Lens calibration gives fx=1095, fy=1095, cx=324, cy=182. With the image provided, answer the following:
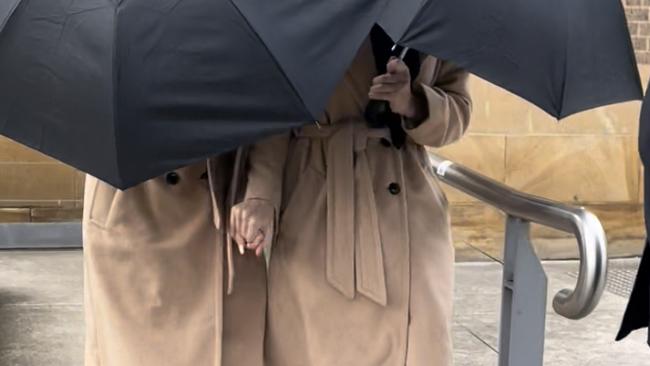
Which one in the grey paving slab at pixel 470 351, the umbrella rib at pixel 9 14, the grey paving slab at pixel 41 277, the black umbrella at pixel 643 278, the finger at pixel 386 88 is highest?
the umbrella rib at pixel 9 14

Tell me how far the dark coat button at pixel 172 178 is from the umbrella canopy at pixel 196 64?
367mm

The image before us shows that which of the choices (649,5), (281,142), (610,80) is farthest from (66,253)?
(610,80)

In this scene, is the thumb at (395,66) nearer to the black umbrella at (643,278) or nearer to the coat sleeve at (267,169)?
the coat sleeve at (267,169)

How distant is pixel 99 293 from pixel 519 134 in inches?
217

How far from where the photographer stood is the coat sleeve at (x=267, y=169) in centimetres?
233

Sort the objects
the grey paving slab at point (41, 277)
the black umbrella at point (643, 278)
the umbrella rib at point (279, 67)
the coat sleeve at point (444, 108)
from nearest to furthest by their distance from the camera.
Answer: the black umbrella at point (643, 278) < the umbrella rib at point (279, 67) < the coat sleeve at point (444, 108) < the grey paving slab at point (41, 277)

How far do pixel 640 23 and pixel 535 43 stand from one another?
585 centimetres

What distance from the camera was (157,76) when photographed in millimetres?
1995

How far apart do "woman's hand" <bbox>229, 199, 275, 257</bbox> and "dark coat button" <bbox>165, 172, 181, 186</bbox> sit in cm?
16

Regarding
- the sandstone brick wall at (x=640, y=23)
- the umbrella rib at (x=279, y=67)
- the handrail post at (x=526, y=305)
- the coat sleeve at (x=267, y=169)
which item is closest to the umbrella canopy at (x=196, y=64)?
the umbrella rib at (x=279, y=67)

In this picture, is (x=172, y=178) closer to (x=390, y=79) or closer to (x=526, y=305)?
(x=390, y=79)

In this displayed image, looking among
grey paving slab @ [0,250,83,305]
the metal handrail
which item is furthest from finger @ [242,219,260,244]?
grey paving slab @ [0,250,83,305]

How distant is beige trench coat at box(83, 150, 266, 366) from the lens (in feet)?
7.89

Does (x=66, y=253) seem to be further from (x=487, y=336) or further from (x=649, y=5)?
(x=649, y=5)
